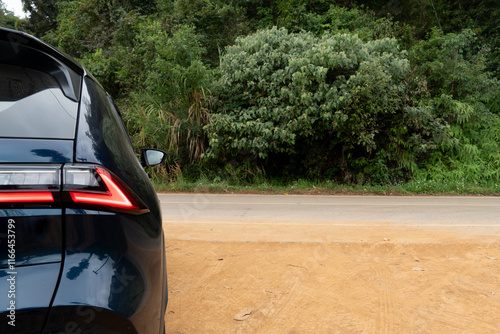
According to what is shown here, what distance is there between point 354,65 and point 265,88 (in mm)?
2696

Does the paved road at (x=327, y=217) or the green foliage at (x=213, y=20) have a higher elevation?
the green foliage at (x=213, y=20)

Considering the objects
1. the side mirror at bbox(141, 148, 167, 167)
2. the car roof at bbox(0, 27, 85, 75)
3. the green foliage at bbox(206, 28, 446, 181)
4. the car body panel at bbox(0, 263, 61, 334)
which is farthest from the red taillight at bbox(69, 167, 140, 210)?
the green foliage at bbox(206, 28, 446, 181)

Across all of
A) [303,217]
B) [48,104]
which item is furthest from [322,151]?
[48,104]

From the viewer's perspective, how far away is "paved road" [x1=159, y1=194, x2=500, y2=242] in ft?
21.0

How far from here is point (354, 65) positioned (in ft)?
39.7

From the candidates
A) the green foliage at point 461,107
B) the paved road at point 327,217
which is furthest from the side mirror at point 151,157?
the green foliage at point 461,107

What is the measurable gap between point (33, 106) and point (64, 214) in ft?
1.73

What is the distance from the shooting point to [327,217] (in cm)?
787

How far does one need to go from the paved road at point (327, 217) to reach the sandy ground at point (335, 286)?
1.58 ft

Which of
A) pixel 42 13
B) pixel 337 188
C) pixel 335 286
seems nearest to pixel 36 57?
pixel 335 286

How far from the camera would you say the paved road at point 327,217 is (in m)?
6.41

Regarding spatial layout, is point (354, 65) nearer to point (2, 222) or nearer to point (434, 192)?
point (434, 192)

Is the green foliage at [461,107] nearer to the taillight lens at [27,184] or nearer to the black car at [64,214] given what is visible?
the black car at [64,214]

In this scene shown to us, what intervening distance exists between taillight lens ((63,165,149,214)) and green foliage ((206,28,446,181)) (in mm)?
10045
